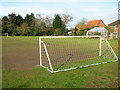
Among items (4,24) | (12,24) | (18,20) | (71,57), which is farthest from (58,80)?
(18,20)

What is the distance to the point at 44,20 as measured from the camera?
130 feet

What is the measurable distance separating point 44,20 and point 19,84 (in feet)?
123

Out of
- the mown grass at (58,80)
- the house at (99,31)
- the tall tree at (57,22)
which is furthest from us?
the tall tree at (57,22)

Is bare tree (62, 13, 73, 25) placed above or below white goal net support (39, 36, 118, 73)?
above

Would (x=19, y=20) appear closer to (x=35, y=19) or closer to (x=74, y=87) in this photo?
(x=35, y=19)

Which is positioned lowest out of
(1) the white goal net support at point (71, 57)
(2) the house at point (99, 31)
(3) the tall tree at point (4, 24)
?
(1) the white goal net support at point (71, 57)

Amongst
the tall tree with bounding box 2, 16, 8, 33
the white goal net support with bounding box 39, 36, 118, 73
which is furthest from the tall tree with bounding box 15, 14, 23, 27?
the white goal net support with bounding box 39, 36, 118, 73

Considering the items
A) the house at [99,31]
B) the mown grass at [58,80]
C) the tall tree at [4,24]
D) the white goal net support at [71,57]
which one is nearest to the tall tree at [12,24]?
the tall tree at [4,24]

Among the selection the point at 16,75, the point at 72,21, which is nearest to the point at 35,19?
the point at 72,21

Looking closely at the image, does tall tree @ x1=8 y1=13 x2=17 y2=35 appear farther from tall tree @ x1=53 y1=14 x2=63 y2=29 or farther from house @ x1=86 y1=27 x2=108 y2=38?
house @ x1=86 y1=27 x2=108 y2=38

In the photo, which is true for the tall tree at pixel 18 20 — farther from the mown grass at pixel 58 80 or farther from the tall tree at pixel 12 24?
the mown grass at pixel 58 80

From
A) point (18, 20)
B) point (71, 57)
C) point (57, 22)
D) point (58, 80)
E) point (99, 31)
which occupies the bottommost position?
point (58, 80)

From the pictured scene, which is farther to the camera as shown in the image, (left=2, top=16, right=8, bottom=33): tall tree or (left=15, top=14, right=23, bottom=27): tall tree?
(left=15, top=14, right=23, bottom=27): tall tree

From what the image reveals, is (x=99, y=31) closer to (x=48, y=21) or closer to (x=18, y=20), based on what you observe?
(x=48, y=21)
